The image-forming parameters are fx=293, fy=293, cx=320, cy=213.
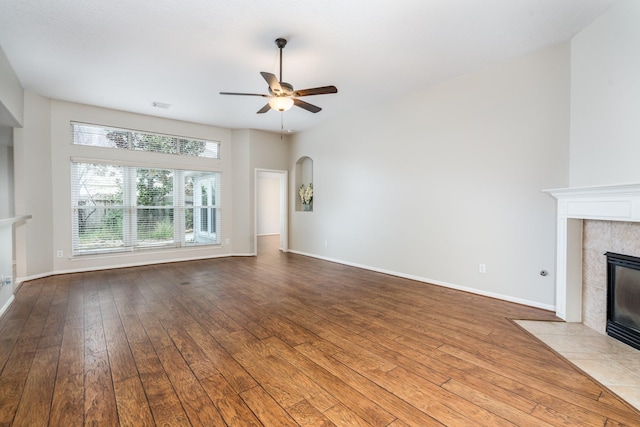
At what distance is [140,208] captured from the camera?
5.93m

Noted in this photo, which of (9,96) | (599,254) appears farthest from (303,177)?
(599,254)

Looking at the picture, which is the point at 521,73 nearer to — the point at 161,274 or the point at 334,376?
the point at 334,376

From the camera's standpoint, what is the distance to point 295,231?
752 centimetres

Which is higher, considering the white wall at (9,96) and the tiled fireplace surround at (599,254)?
the white wall at (9,96)

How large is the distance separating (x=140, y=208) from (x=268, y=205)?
603cm

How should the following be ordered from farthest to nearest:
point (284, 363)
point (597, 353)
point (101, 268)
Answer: point (101, 268)
point (597, 353)
point (284, 363)

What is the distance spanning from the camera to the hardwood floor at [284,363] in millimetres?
1722

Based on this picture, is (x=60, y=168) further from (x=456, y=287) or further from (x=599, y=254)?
(x=599, y=254)

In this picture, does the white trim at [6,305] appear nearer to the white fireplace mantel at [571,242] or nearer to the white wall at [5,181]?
the white wall at [5,181]

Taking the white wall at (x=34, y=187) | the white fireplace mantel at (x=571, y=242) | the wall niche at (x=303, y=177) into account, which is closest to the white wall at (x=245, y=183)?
the wall niche at (x=303, y=177)

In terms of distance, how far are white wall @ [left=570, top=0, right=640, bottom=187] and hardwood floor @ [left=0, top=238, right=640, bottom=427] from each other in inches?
65.5

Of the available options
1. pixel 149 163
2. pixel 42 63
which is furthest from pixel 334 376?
pixel 149 163

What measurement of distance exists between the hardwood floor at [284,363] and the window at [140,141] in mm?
2834

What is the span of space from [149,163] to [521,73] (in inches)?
253
